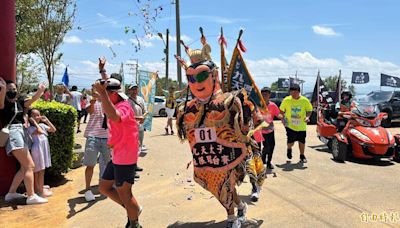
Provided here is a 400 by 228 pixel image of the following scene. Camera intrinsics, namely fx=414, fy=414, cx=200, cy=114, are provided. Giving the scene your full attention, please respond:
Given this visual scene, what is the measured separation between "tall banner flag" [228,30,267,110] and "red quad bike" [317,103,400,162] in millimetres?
4405

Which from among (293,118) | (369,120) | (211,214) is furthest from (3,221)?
(369,120)

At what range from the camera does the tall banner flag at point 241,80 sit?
555 centimetres

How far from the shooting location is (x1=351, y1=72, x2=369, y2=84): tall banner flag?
32.4m

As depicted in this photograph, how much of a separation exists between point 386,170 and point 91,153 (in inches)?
231

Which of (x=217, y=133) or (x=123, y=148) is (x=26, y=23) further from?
(x=217, y=133)

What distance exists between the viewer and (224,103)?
472 centimetres

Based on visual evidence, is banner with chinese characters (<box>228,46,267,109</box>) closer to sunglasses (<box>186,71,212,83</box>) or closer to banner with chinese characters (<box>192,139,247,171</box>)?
sunglasses (<box>186,71,212,83</box>)

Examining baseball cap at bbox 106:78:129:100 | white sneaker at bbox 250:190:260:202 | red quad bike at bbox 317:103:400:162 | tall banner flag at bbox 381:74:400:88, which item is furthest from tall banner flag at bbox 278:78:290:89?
baseball cap at bbox 106:78:129:100

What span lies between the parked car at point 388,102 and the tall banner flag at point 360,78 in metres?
12.1

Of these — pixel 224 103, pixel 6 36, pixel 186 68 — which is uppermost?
pixel 6 36

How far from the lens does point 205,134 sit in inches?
189

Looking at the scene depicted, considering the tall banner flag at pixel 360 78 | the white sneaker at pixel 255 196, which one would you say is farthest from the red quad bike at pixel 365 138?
the tall banner flag at pixel 360 78

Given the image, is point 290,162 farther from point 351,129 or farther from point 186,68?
point 186,68

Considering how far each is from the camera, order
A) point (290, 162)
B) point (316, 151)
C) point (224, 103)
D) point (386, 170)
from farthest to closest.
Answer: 1. point (316, 151)
2. point (290, 162)
3. point (386, 170)
4. point (224, 103)
